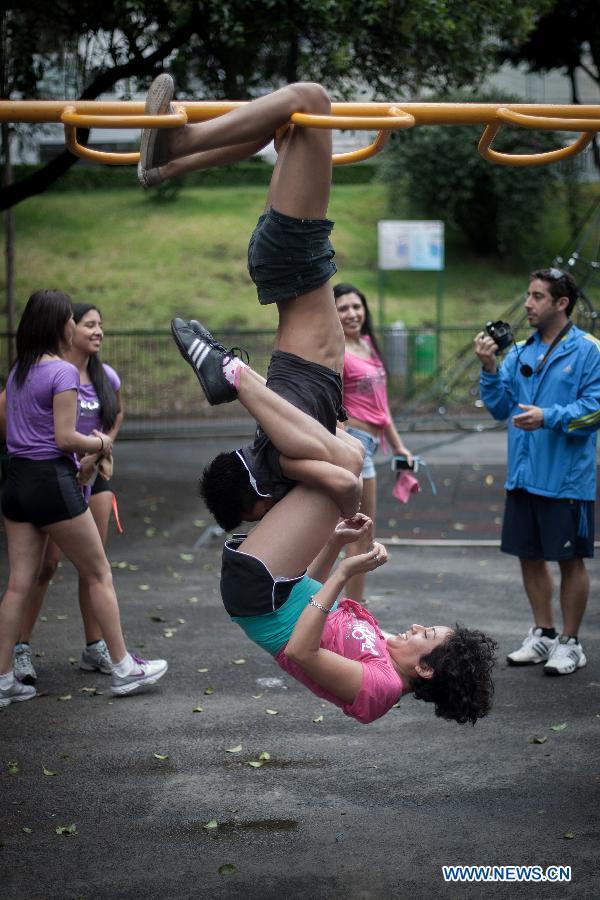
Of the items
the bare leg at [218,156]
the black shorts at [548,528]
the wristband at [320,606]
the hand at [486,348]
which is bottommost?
the black shorts at [548,528]

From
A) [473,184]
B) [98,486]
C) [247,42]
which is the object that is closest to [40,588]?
[98,486]

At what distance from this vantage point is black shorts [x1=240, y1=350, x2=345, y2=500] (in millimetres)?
3828

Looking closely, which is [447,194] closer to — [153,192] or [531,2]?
[153,192]

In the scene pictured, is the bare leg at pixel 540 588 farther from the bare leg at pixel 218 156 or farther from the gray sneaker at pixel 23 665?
the bare leg at pixel 218 156

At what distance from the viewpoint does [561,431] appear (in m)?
6.26

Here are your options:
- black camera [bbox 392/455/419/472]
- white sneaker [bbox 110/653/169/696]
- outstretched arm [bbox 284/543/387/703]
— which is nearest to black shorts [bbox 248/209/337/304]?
outstretched arm [bbox 284/543/387/703]

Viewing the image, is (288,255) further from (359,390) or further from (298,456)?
(359,390)

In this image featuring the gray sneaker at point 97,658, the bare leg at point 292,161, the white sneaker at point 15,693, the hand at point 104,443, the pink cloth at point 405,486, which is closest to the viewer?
the bare leg at point 292,161

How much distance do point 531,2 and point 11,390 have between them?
30.4 feet

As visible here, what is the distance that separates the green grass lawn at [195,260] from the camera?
24.4m

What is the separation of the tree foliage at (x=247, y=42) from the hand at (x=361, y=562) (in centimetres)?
772

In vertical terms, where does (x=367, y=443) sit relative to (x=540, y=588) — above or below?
above

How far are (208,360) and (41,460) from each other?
7.60 ft

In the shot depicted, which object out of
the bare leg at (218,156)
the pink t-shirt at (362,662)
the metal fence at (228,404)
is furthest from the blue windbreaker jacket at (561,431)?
the metal fence at (228,404)
